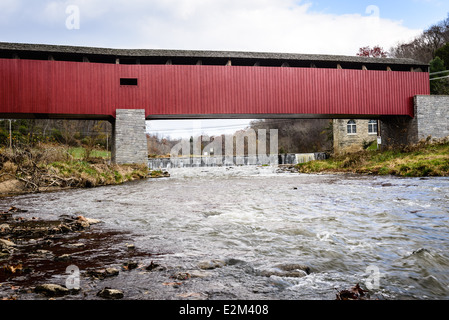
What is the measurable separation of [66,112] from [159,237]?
1429 cm

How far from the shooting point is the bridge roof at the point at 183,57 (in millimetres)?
14922

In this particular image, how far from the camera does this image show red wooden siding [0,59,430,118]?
15.0 m

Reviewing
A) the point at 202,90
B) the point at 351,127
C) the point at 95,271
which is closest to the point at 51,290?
the point at 95,271

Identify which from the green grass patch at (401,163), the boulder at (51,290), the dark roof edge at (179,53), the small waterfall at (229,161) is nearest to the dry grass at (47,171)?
the dark roof edge at (179,53)

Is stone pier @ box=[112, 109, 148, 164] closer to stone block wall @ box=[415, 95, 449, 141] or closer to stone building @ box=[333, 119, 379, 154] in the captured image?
stone block wall @ box=[415, 95, 449, 141]

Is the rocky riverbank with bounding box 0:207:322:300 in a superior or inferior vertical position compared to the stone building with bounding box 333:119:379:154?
inferior

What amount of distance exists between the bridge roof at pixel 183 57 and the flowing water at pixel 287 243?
11.8 m

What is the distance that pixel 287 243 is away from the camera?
3.15 m

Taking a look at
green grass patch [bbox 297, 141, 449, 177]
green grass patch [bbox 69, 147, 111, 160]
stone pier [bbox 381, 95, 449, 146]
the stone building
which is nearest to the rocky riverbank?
green grass patch [bbox 69, 147, 111, 160]

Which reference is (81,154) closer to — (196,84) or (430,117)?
(196,84)

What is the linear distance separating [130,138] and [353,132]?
18926 millimetres

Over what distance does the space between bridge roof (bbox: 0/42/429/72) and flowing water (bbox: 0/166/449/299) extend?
11.8 metres

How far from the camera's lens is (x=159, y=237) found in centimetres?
343
